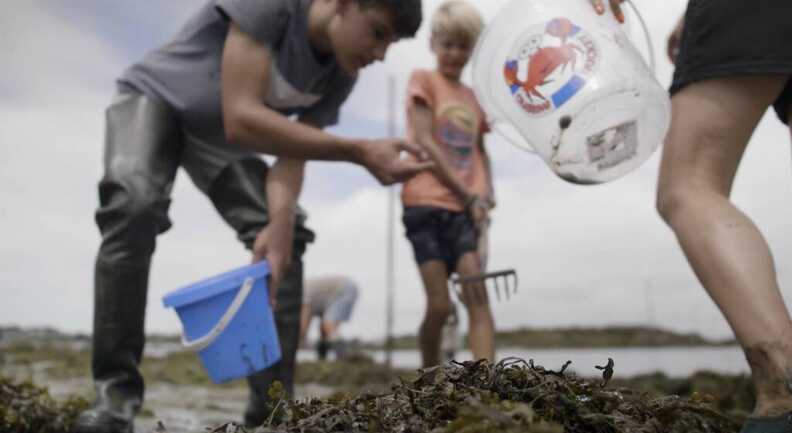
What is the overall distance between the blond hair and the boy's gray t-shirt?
1.48 metres

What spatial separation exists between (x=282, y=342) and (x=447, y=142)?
197 centimetres

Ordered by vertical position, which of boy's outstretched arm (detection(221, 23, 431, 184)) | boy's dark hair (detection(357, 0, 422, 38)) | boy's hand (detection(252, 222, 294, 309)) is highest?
boy's dark hair (detection(357, 0, 422, 38))

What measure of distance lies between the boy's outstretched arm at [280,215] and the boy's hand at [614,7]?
1502 mm

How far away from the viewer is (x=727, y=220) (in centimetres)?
226

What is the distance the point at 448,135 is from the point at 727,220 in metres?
2.91

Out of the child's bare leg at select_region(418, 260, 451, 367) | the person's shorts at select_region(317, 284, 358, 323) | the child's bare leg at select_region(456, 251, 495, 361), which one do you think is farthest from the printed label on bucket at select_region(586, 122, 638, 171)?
the person's shorts at select_region(317, 284, 358, 323)

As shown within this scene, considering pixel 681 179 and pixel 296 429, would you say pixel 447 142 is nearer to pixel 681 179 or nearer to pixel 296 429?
pixel 681 179

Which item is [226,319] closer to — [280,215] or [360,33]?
[280,215]

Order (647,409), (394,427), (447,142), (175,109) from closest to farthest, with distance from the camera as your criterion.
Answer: (394,427) → (647,409) → (175,109) → (447,142)

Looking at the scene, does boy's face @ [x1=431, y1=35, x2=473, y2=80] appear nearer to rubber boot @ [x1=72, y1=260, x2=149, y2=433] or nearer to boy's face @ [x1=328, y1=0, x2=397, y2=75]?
boy's face @ [x1=328, y1=0, x2=397, y2=75]

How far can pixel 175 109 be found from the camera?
3.46m

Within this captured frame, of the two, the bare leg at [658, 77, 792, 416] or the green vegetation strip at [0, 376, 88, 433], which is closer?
the bare leg at [658, 77, 792, 416]

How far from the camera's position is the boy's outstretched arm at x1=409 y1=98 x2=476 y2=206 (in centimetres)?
457

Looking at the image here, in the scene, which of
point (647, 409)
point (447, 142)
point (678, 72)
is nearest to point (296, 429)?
point (647, 409)
